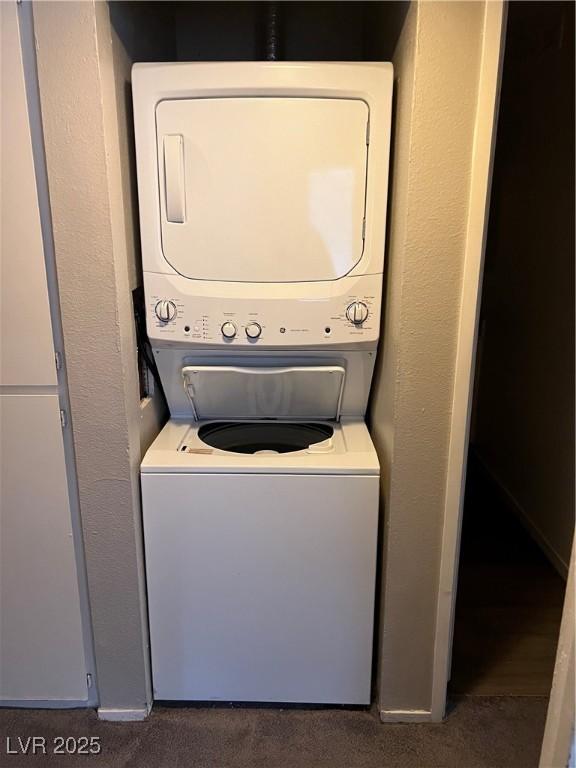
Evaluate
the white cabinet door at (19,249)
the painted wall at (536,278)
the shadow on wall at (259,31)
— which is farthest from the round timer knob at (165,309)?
the painted wall at (536,278)

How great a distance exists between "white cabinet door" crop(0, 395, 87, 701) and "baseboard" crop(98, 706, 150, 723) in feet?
0.27

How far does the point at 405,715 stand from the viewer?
69.5 inches

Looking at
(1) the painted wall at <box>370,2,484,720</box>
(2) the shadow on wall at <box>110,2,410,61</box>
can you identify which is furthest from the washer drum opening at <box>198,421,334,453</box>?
(2) the shadow on wall at <box>110,2,410,61</box>

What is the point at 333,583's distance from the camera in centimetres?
168

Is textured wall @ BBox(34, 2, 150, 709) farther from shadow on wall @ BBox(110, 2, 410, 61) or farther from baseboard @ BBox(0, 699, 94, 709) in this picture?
shadow on wall @ BBox(110, 2, 410, 61)

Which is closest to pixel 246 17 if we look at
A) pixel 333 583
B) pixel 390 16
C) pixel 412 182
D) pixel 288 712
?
pixel 390 16

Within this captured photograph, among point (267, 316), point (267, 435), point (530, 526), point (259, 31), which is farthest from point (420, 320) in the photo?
point (530, 526)

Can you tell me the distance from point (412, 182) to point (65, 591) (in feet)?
4.86

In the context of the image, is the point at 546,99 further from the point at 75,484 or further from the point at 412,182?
the point at 75,484

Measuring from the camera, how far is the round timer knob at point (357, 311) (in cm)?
164

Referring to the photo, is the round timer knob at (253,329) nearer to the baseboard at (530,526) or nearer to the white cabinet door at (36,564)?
the white cabinet door at (36,564)

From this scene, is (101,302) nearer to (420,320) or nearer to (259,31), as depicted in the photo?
A: (420,320)

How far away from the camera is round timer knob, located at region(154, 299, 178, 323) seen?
1.64m

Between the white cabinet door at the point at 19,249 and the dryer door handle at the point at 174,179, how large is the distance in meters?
0.33
